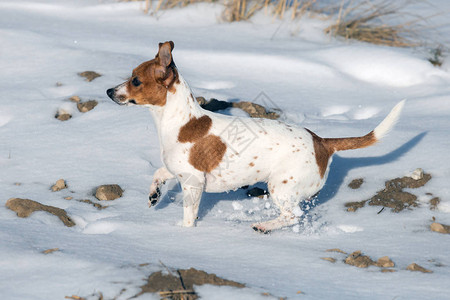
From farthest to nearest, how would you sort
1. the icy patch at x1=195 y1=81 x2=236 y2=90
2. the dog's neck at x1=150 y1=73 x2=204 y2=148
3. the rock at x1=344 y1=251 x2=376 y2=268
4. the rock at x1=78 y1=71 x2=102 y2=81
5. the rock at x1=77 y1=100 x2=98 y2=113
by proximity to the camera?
the icy patch at x1=195 y1=81 x2=236 y2=90, the rock at x1=78 y1=71 x2=102 y2=81, the rock at x1=77 y1=100 x2=98 y2=113, the dog's neck at x1=150 y1=73 x2=204 y2=148, the rock at x1=344 y1=251 x2=376 y2=268

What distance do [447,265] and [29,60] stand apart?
5.08m

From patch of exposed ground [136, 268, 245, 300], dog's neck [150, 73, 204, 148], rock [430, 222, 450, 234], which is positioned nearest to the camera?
patch of exposed ground [136, 268, 245, 300]

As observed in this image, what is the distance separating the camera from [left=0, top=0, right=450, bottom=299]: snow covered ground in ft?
10.2

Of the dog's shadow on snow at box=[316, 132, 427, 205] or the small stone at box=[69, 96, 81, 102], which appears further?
the small stone at box=[69, 96, 81, 102]

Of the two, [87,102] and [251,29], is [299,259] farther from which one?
[251,29]

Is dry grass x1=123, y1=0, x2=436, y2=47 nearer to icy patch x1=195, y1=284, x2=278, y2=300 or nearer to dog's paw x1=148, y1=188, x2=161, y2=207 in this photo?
dog's paw x1=148, y1=188, x2=161, y2=207

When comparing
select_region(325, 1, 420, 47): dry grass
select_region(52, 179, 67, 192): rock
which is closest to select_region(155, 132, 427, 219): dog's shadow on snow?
select_region(52, 179, 67, 192): rock

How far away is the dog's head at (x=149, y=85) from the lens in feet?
12.5

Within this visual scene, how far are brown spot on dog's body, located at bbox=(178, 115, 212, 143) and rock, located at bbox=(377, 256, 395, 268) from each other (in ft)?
4.52

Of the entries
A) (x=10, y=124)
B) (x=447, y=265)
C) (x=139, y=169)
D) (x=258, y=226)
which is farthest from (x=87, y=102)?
(x=447, y=265)

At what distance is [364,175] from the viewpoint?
15.4 ft

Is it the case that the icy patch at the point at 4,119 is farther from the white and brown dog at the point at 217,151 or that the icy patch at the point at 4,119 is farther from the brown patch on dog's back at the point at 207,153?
the brown patch on dog's back at the point at 207,153

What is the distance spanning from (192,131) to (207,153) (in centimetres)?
18

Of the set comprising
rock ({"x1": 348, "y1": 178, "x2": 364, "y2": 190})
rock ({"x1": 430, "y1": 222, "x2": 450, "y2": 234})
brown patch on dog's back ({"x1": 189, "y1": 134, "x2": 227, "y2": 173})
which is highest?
brown patch on dog's back ({"x1": 189, "y1": 134, "x2": 227, "y2": 173})
